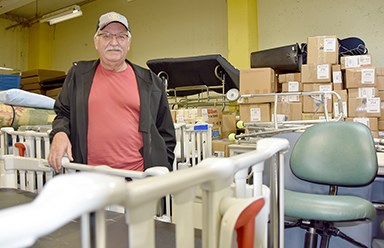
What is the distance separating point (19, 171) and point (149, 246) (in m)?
1.46

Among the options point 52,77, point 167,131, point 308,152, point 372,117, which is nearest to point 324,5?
point 372,117

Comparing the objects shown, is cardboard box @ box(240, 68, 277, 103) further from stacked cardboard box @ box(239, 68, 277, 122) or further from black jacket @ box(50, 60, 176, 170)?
black jacket @ box(50, 60, 176, 170)

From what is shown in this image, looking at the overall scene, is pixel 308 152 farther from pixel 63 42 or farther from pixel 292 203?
pixel 63 42

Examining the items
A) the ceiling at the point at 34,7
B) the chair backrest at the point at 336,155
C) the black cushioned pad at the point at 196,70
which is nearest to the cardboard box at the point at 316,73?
the black cushioned pad at the point at 196,70

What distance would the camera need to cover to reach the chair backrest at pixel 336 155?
1676 millimetres

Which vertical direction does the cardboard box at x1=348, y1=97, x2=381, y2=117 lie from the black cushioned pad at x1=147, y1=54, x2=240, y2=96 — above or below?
below

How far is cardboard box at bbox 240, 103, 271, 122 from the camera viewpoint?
3451 mm

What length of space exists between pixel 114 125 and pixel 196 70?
8.26ft

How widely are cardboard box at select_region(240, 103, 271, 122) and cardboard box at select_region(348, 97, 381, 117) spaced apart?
842 mm

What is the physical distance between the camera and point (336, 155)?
176 centimetres

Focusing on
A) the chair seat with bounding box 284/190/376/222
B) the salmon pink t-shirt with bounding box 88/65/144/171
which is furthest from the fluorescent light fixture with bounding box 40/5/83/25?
the chair seat with bounding box 284/190/376/222

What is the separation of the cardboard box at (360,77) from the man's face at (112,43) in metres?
2.64

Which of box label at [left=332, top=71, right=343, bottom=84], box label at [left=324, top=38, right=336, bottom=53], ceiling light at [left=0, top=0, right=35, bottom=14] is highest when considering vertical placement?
ceiling light at [left=0, top=0, right=35, bottom=14]

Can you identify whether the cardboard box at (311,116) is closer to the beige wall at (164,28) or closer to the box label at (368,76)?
the box label at (368,76)
